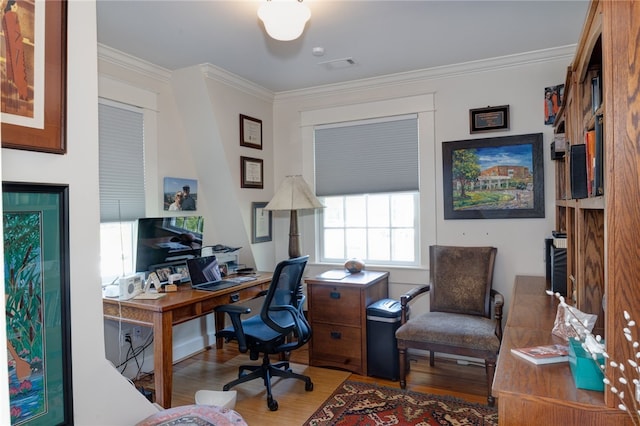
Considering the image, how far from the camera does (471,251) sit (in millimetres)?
3381

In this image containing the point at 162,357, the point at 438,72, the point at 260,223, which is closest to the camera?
the point at 162,357

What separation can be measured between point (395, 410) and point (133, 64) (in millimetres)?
3092

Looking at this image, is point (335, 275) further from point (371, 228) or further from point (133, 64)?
point (133, 64)

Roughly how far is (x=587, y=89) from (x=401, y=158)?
186 centimetres

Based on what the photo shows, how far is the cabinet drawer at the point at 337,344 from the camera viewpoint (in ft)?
10.7

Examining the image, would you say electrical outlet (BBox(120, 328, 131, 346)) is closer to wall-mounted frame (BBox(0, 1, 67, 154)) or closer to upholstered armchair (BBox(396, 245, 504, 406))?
upholstered armchair (BBox(396, 245, 504, 406))

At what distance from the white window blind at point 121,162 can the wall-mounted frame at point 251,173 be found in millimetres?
869

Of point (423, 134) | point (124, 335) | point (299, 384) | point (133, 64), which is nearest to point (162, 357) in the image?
point (124, 335)

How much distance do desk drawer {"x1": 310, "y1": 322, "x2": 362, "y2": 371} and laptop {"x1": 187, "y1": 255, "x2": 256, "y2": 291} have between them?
74 cm

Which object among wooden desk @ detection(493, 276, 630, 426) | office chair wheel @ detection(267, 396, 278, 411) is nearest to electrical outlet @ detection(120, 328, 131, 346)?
office chair wheel @ detection(267, 396, 278, 411)

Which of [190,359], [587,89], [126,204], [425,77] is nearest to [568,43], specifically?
[425,77]

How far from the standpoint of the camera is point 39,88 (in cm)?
104

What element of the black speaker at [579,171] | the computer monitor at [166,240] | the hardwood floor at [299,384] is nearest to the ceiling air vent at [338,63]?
the computer monitor at [166,240]

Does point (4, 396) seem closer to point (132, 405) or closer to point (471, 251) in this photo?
point (132, 405)
